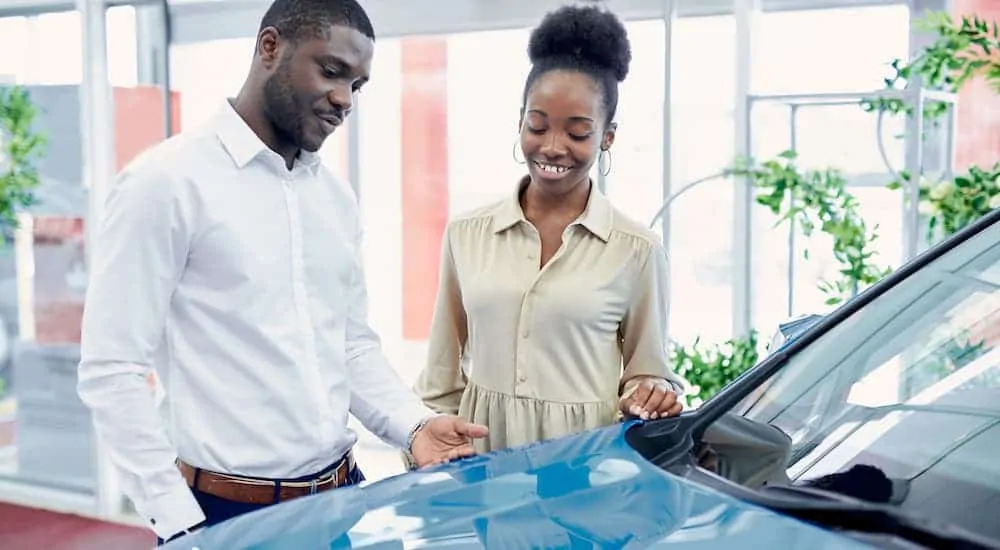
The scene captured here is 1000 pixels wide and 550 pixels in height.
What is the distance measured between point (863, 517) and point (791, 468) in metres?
0.21

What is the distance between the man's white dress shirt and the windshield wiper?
30.5 inches

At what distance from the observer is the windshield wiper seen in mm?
1168

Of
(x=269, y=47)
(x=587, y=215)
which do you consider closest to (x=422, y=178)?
(x=587, y=215)

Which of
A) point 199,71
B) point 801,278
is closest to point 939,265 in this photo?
point 801,278

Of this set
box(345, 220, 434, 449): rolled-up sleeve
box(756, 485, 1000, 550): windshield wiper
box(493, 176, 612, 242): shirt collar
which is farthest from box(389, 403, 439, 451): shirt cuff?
box(756, 485, 1000, 550): windshield wiper

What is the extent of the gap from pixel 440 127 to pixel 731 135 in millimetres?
1712

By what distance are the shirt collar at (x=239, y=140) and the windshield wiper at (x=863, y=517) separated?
93cm

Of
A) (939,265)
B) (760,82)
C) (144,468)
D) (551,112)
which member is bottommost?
(144,468)

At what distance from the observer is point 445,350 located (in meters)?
2.20

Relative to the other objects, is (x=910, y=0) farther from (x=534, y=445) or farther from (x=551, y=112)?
(x=534, y=445)

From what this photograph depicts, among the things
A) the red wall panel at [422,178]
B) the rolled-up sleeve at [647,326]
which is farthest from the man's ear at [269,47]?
the red wall panel at [422,178]

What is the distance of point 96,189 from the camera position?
4633 mm

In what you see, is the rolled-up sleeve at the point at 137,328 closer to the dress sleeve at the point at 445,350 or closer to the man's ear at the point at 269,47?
the man's ear at the point at 269,47

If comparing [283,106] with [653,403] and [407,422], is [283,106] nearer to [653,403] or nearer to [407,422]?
[407,422]
